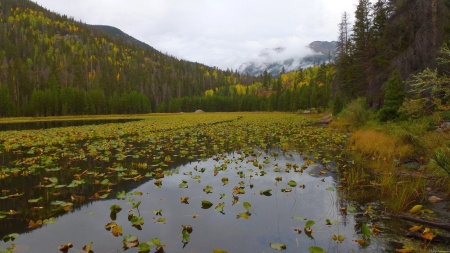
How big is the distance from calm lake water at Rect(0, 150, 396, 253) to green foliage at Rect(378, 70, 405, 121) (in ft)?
41.8

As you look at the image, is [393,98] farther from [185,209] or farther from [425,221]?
[185,209]

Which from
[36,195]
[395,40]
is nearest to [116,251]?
[36,195]

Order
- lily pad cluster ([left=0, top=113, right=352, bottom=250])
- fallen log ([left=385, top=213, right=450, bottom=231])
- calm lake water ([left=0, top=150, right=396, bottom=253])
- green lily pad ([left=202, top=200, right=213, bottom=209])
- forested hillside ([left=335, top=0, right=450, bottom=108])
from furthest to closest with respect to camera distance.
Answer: forested hillside ([left=335, top=0, right=450, bottom=108]) → green lily pad ([left=202, top=200, right=213, bottom=209]) → lily pad cluster ([left=0, top=113, right=352, bottom=250]) → fallen log ([left=385, top=213, right=450, bottom=231]) → calm lake water ([left=0, top=150, right=396, bottom=253])

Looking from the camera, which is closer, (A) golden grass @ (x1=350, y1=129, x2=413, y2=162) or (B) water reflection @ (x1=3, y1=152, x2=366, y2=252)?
(B) water reflection @ (x1=3, y1=152, x2=366, y2=252)

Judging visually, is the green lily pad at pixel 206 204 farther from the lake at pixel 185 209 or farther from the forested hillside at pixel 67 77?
the forested hillside at pixel 67 77

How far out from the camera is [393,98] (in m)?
19.6

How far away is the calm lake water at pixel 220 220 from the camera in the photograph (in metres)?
5.35

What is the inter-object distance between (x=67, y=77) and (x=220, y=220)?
12826 cm

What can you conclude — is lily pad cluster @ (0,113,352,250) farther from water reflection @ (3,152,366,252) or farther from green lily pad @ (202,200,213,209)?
water reflection @ (3,152,366,252)

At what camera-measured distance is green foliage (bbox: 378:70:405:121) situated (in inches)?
764

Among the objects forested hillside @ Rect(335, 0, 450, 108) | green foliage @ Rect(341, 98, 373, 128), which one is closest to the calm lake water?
forested hillside @ Rect(335, 0, 450, 108)

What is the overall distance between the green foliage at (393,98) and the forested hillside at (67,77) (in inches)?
2926

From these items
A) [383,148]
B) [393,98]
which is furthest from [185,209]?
[393,98]

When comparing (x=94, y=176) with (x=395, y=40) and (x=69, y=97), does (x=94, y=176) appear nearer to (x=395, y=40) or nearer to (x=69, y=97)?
(x=395, y=40)
